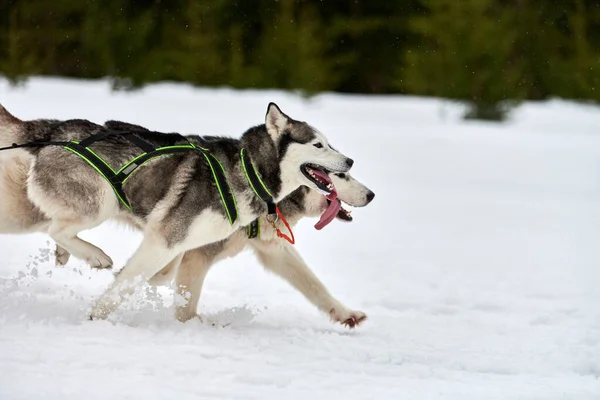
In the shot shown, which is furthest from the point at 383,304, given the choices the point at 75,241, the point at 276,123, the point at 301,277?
the point at 75,241

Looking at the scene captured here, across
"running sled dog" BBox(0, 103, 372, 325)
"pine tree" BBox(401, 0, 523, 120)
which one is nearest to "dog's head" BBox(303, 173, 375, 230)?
"running sled dog" BBox(0, 103, 372, 325)

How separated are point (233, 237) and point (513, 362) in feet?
5.84

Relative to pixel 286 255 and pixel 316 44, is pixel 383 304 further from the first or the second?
pixel 316 44

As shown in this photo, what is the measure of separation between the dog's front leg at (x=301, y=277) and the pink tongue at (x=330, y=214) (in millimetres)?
369

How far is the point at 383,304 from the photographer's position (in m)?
6.44

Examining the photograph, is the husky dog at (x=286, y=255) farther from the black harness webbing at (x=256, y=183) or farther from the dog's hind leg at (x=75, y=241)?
the dog's hind leg at (x=75, y=241)

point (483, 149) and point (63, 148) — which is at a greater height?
point (483, 149)

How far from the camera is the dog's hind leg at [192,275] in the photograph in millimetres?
5301

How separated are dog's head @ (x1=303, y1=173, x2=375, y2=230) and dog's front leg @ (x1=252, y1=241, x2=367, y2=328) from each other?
31 centimetres

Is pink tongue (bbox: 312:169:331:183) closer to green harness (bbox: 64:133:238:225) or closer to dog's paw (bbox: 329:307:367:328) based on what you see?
green harness (bbox: 64:133:238:225)

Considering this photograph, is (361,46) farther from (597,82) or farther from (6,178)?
(6,178)

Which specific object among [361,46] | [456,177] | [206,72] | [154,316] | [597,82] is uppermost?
[361,46]

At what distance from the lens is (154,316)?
5039 millimetres

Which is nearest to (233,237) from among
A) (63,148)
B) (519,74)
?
(63,148)
